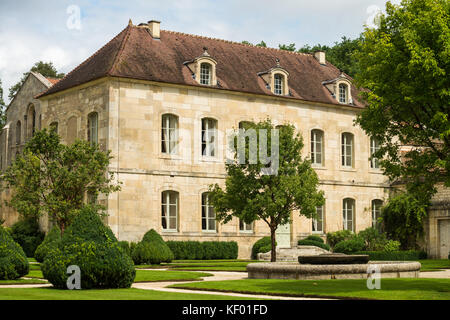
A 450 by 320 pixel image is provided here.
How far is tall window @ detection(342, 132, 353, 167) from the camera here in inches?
1719

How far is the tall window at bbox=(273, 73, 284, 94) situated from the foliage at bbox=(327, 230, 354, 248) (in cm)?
826

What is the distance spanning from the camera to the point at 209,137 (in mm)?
38406

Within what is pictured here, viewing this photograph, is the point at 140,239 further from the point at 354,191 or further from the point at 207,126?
the point at 354,191

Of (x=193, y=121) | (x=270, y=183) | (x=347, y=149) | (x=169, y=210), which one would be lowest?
(x=169, y=210)

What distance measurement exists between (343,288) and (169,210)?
20.2 meters

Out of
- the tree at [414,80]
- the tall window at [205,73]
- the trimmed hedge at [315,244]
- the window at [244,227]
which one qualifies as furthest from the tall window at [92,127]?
the tree at [414,80]

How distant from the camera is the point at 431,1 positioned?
753 inches

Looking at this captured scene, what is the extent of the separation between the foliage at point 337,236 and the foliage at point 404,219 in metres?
2.20

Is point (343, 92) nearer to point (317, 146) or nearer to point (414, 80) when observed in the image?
point (317, 146)

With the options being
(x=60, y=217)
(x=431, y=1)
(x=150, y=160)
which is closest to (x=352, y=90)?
(x=150, y=160)

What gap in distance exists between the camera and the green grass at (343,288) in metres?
15.6

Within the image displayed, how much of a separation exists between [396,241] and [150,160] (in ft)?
42.2

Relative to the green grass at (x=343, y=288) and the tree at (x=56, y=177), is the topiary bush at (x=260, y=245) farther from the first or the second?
the green grass at (x=343, y=288)

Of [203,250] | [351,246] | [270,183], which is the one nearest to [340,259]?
[270,183]
